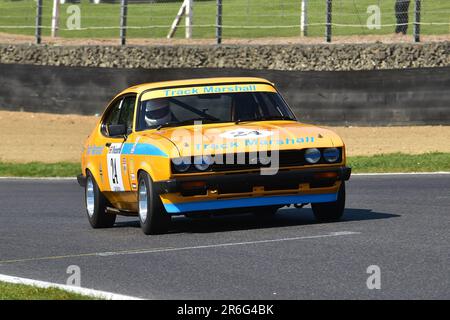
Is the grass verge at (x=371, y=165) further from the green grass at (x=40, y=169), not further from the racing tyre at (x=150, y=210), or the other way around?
the racing tyre at (x=150, y=210)

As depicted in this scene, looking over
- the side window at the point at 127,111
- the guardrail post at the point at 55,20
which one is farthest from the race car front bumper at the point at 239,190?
the guardrail post at the point at 55,20

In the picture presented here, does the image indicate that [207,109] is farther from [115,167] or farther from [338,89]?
[338,89]

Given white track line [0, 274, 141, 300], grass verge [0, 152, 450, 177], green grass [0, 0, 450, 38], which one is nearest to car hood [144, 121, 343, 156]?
white track line [0, 274, 141, 300]

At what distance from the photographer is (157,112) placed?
42.6 feet

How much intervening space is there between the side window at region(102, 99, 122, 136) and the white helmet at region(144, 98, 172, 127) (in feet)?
2.85

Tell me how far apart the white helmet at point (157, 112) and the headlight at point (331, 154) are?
5.50 feet

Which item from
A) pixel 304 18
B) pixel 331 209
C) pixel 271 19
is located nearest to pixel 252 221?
pixel 331 209

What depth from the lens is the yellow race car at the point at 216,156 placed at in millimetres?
11883

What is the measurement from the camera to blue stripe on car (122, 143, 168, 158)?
12.0m

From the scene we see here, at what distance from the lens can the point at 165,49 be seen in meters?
29.0

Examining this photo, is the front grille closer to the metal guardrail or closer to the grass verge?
the grass verge

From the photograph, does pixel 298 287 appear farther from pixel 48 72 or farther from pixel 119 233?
pixel 48 72

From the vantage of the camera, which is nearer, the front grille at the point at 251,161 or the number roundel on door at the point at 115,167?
the front grille at the point at 251,161

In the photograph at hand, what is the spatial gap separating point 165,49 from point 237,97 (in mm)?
16050
